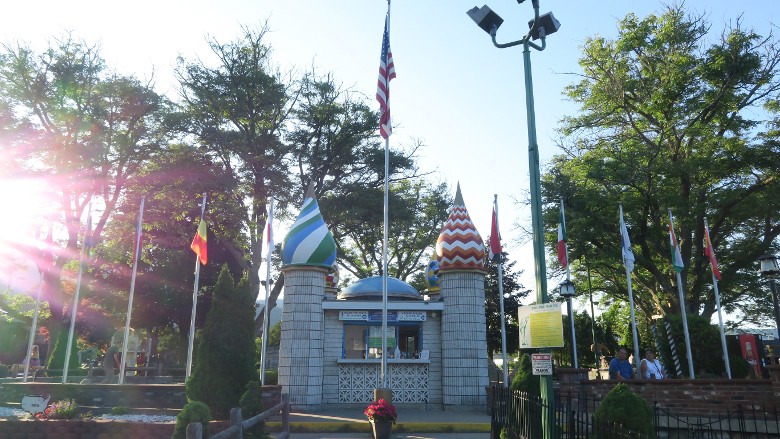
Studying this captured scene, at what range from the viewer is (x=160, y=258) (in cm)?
3491

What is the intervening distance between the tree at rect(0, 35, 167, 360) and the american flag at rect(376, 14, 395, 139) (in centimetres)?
1721

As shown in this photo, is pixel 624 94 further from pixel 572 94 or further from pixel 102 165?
pixel 102 165

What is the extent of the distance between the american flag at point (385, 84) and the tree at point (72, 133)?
17.2m

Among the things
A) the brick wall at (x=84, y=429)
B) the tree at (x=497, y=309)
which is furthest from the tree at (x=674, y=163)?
the brick wall at (x=84, y=429)

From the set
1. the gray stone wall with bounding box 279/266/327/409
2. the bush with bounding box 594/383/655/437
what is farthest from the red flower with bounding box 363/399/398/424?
the bush with bounding box 594/383/655/437

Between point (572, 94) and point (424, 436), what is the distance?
24738 millimetres

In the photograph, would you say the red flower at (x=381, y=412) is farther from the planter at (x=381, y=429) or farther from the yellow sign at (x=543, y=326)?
the yellow sign at (x=543, y=326)

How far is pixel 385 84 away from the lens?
14.8 m

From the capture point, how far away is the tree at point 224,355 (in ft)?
38.8

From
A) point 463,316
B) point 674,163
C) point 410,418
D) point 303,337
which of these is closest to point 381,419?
point 410,418

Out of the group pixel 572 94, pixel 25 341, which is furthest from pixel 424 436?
pixel 25 341

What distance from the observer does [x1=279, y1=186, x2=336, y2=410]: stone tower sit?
16.6m

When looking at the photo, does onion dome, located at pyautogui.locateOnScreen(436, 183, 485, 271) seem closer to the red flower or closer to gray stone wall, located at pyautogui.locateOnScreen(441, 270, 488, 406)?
gray stone wall, located at pyautogui.locateOnScreen(441, 270, 488, 406)

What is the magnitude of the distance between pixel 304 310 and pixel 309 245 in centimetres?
199
